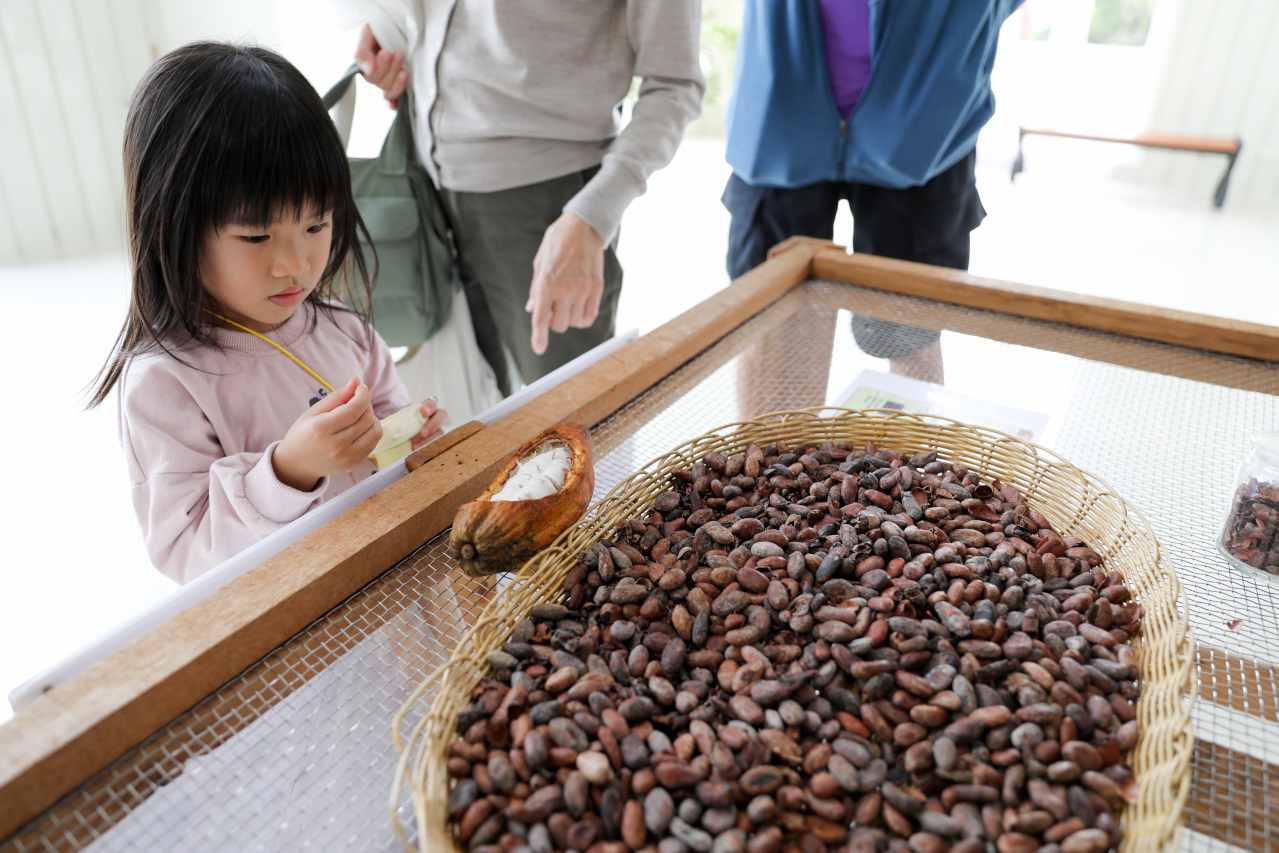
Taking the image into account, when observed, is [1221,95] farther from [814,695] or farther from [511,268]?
[814,695]

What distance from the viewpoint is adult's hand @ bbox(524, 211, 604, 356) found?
108 centimetres

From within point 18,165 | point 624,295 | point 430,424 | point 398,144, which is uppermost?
point 398,144

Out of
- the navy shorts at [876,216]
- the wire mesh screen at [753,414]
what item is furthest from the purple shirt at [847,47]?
the wire mesh screen at [753,414]

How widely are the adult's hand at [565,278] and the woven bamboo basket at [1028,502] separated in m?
0.35

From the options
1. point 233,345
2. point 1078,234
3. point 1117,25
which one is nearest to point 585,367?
point 233,345

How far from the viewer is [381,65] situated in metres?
1.22

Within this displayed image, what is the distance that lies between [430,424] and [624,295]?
2.46 meters

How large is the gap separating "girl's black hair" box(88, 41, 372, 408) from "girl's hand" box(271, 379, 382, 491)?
0.20m

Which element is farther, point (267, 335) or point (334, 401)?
point (267, 335)

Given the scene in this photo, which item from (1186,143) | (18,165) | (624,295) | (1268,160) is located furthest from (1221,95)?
(18,165)

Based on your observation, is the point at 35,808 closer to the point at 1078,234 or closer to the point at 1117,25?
the point at 1078,234

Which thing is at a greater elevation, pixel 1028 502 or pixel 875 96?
pixel 875 96

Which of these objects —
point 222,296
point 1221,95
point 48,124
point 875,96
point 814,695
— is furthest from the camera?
point 1221,95

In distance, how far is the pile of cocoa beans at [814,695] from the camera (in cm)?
44
